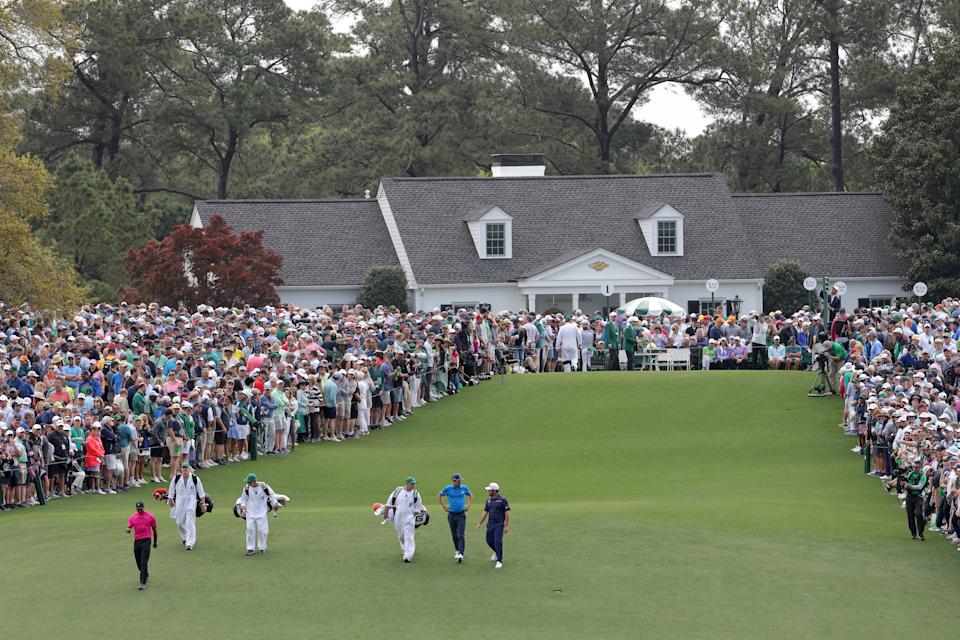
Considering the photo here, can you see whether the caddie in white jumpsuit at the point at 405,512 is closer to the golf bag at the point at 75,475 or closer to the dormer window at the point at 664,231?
the golf bag at the point at 75,475

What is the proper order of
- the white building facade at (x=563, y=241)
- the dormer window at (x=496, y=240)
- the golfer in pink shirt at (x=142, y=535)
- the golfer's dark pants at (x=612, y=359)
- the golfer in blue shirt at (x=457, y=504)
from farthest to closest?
1. the dormer window at (x=496, y=240)
2. the white building facade at (x=563, y=241)
3. the golfer's dark pants at (x=612, y=359)
4. the golfer in blue shirt at (x=457, y=504)
5. the golfer in pink shirt at (x=142, y=535)

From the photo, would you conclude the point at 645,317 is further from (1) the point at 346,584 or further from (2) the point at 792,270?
(1) the point at 346,584

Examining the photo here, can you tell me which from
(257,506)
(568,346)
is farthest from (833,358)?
(257,506)

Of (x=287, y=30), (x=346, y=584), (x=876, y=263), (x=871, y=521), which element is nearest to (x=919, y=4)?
(x=876, y=263)

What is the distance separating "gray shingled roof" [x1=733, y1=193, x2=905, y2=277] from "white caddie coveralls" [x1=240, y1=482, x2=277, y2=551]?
4136cm

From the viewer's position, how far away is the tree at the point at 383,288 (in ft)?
201

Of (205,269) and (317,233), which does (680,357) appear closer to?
(205,269)

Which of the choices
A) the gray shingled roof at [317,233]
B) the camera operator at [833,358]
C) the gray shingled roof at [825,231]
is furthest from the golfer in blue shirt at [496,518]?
the gray shingled roof at [825,231]

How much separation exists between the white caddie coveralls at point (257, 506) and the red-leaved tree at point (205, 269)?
91.4ft

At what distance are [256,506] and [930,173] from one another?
44.8 meters

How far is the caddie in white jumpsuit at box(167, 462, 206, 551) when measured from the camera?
2700 cm

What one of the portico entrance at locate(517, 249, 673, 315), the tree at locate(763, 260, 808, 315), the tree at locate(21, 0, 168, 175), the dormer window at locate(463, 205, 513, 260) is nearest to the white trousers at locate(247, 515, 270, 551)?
the portico entrance at locate(517, 249, 673, 315)

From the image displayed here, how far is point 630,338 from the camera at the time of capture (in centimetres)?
4919

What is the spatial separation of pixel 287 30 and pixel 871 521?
5267 centimetres
